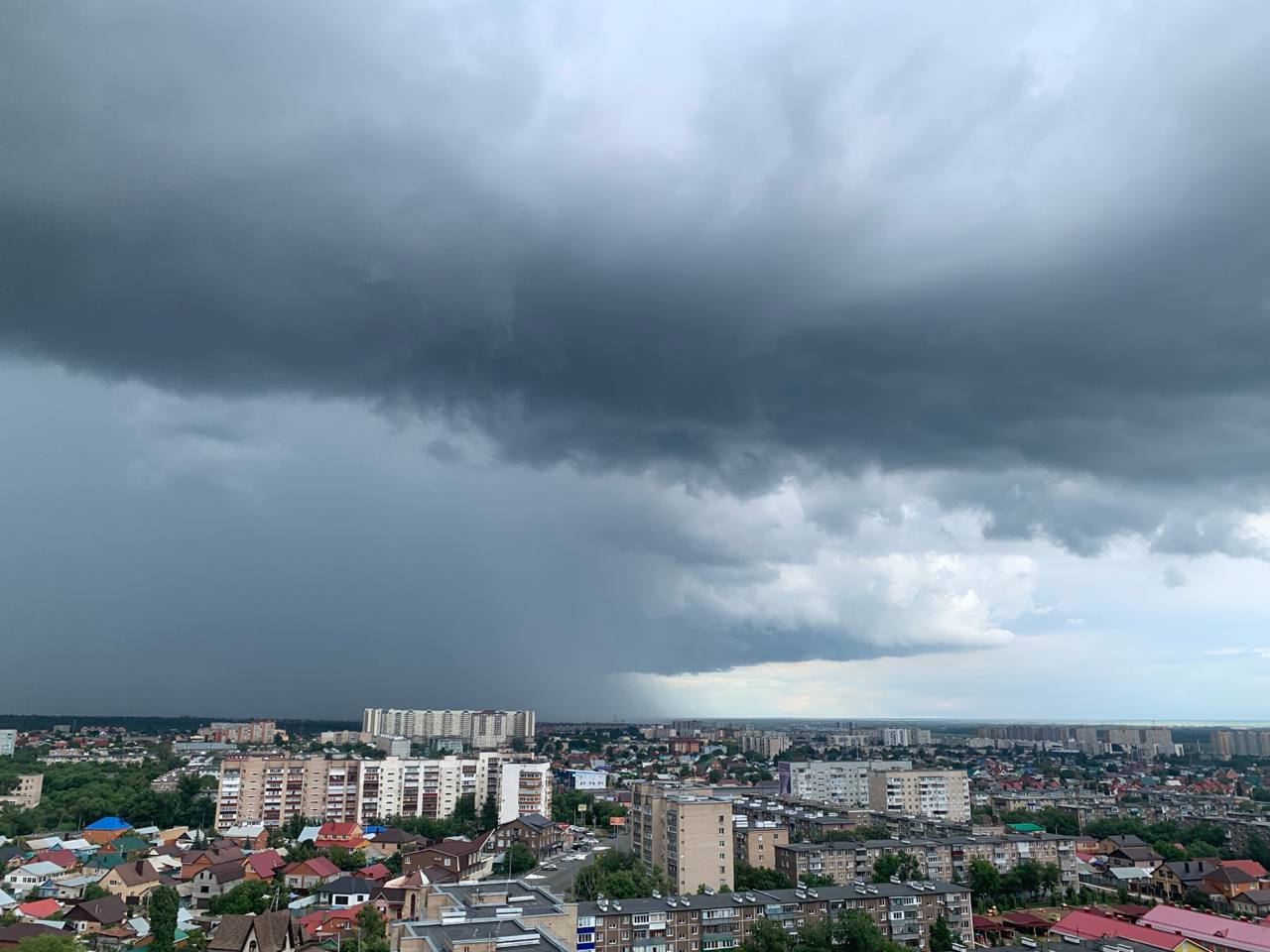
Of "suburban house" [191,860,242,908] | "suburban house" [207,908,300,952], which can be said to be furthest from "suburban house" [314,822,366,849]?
"suburban house" [207,908,300,952]

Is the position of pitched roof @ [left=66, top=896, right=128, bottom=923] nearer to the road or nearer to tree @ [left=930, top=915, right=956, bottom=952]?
the road

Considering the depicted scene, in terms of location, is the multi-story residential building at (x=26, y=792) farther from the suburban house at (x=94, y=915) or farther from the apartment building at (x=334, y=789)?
the suburban house at (x=94, y=915)

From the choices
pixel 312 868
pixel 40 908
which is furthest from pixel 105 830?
pixel 312 868

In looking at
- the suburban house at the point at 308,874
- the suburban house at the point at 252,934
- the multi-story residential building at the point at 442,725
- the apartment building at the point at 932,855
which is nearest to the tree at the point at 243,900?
the suburban house at the point at 308,874

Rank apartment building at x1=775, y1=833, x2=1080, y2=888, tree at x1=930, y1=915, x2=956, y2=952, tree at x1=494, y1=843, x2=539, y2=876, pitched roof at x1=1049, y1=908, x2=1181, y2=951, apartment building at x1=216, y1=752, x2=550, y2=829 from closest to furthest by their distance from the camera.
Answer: pitched roof at x1=1049, y1=908, x2=1181, y2=951 → tree at x1=930, y1=915, x2=956, y2=952 → apartment building at x1=775, y1=833, x2=1080, y2=888 → tree at x1=494, y1=843, x2=539, y2=876 → apartment building at x1=216, y1=752, x2=550, y2=829

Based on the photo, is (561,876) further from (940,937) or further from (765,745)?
(765,745)
